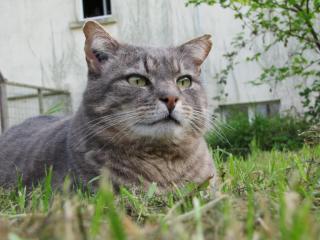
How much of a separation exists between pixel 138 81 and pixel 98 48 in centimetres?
31

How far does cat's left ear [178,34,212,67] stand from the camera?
273cm

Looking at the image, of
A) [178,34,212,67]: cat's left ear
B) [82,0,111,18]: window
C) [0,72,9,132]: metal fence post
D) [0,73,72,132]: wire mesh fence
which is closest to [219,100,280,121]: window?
[0,73,72,132]: wire mesh fence

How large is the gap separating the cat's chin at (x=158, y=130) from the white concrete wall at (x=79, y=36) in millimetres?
5291

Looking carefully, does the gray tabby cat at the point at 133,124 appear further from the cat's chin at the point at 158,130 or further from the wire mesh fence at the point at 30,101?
the wire mesh fence at the point at 30,101

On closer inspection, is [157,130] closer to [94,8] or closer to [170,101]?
[170,101]

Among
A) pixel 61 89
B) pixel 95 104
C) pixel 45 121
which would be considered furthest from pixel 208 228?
pixel 61 89

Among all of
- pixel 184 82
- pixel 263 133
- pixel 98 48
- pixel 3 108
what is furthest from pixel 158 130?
pixel 3 108

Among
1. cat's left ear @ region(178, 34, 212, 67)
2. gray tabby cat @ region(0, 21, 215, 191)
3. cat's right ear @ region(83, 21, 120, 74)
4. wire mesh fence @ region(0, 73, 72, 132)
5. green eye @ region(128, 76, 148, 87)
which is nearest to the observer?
gray tabby cat @ region(0, 21, 215, 191)

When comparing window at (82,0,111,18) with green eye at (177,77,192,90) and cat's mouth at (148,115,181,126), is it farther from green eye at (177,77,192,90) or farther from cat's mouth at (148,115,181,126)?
cat's mouth at (148,115,181,126)

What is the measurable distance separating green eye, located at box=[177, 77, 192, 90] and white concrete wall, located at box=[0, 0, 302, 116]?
497 cm

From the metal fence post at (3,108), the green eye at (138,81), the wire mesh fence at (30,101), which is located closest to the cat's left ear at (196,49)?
the green eye at (138,81)

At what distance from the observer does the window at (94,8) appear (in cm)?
838

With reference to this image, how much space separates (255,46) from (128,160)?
5.67 meters

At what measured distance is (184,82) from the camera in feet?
8.50
